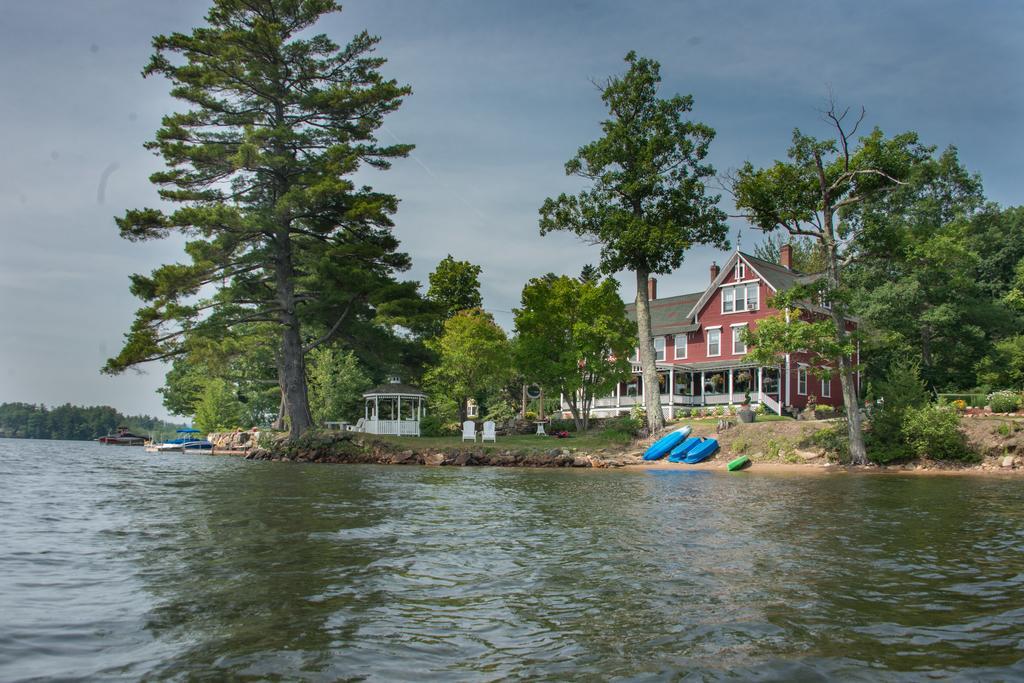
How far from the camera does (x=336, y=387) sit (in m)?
52.6

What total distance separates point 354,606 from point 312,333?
3948 cm

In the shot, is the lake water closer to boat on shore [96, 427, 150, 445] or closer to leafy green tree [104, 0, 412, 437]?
leafy green tree [104, 0, 412, 437]

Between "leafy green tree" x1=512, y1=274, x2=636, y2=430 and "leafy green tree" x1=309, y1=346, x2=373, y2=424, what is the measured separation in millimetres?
16007

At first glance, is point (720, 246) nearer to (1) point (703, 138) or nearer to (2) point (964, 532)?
(1) point (703, 138)

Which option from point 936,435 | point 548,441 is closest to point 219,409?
point 548,441

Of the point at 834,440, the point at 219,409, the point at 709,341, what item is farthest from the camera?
the point at 219,409

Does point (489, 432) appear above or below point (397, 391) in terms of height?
below

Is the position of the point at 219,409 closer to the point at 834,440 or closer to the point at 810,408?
the point at 810,408

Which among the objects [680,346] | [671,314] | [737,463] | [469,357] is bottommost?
[737,463]

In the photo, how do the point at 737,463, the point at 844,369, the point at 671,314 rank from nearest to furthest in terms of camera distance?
the point at 844,369 → the point at 737,463 → the point at 671,314

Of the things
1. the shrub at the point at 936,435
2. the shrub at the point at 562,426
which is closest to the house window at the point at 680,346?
the shrub at the point at 562,426

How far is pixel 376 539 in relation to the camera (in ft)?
33.5

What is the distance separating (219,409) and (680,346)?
40946 millimetres

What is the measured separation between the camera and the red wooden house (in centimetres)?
4600
